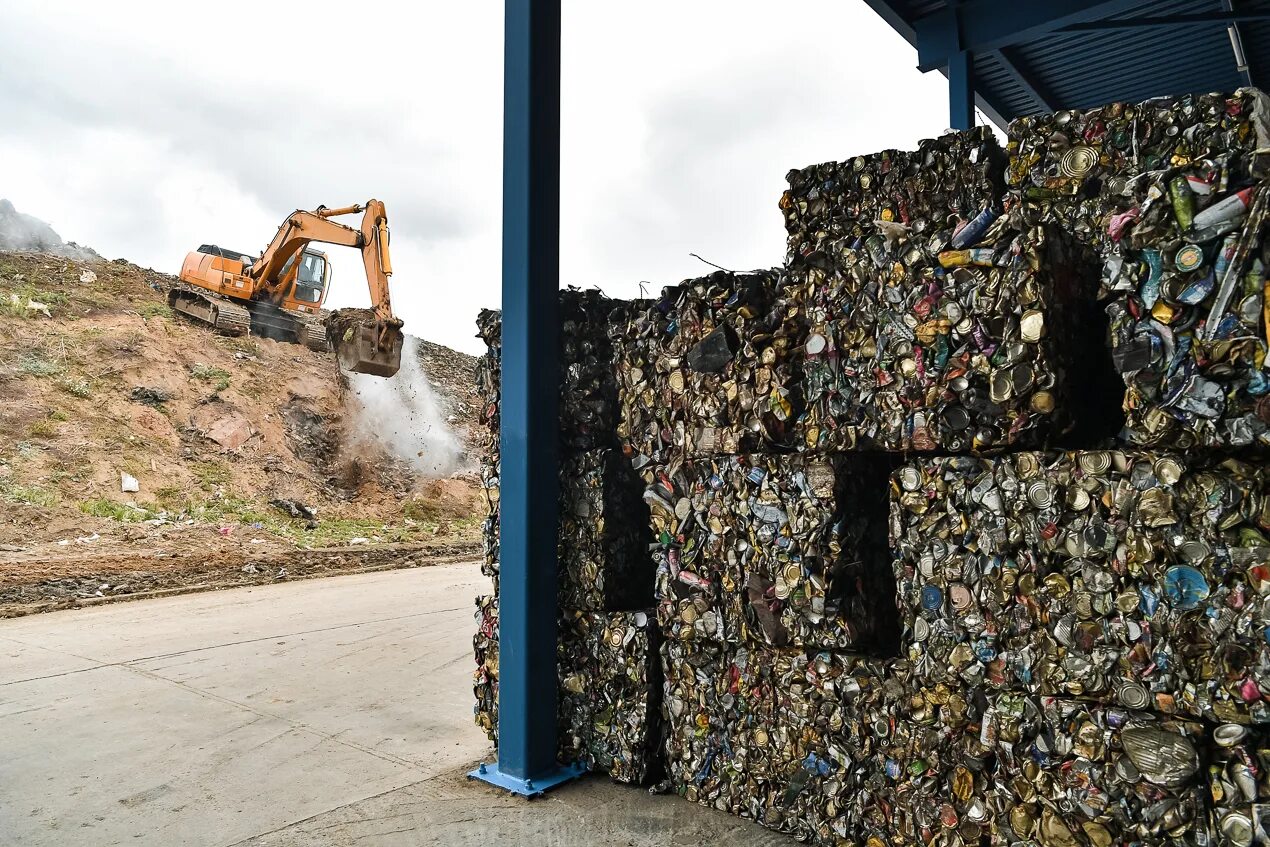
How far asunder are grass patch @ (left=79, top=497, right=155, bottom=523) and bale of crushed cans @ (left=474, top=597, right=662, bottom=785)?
11.3 meters

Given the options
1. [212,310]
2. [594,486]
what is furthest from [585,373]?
[212,310]

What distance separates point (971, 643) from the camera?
2592 millimetres

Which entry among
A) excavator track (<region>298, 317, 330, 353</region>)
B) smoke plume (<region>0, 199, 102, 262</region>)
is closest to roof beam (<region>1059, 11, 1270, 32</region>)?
excavator track (<region>298, 317, 330, 353</region>)

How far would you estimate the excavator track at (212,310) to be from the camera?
59.8ft

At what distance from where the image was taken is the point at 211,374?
17.2m

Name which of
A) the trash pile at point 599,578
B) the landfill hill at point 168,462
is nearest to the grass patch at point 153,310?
the landfill hill at point 168,462

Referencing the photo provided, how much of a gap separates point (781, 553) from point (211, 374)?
16.7m

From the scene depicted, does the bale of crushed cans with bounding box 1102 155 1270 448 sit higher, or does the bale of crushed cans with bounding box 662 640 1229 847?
the bale of crushed cans with bounding box 1102 155 1270 448

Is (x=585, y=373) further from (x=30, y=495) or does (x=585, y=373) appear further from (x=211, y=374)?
(x=211, y=374)

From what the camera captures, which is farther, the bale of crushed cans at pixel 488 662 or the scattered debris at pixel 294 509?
the scattered debris at pixel 294 509

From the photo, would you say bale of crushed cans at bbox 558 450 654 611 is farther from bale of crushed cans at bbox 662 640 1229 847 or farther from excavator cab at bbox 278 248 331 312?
excavator cab at bbox 278 248 331 312

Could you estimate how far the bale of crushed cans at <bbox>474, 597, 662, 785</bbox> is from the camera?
359cm

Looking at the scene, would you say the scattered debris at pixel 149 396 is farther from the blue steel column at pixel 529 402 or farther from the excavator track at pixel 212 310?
the blue steel column at pixel 529 402

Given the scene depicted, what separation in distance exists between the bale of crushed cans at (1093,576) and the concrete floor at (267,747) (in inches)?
46.5
